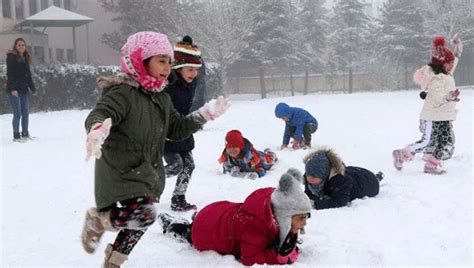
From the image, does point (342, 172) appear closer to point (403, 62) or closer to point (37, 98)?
point (37, 98)

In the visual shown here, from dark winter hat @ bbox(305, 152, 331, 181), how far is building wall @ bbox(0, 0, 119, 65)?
25.0 meters

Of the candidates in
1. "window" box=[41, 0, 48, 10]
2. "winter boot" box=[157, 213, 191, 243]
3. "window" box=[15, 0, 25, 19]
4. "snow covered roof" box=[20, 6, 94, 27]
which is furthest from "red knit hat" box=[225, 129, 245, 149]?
"window" box=[41, 0, 48, 10]

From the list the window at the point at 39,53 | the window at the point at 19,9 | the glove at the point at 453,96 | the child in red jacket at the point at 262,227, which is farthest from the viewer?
the window at the point at 19,9

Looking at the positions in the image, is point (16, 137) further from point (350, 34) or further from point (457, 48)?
point (350, 34)

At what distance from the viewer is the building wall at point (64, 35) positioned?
97.5 ft

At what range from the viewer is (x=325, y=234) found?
→ 4.39 metres

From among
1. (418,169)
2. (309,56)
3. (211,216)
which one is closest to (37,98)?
(418,169)

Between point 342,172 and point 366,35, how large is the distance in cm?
3925

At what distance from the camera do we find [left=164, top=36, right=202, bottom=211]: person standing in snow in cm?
515

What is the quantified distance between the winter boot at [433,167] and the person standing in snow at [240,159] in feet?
7.14

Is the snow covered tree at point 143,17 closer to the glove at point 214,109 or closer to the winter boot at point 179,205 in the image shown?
the winter boot at point 179,205

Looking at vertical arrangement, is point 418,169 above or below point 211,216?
below

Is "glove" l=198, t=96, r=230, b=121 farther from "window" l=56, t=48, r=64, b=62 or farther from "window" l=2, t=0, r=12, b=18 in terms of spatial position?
"window" l=56, t=48, r=64, b=62

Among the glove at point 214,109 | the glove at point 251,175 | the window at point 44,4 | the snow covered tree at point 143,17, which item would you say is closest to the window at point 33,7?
the window at point 44,4
